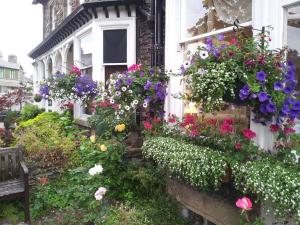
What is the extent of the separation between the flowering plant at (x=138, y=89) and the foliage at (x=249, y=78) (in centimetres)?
173

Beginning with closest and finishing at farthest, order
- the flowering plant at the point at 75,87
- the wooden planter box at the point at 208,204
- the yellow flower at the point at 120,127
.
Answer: the wooden planter box at the point at 208,204, the yellow flower at the point at 120,127, the flowering plant at the point at 75,87

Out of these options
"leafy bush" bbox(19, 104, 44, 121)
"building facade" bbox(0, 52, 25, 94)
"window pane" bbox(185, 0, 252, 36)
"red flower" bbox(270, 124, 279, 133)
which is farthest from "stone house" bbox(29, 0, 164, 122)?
"building facade" bbox(0, 52, 25, 94)

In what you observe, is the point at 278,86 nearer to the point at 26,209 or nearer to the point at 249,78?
the point at 249,78

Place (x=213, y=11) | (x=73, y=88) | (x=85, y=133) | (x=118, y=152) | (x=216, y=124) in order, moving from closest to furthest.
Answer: (x=216, y=124) → (x=213, y=11) → (x=118, y=152) → (x=73, y=88) → (x=85, y=133)

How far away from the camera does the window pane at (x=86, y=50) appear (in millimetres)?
8234

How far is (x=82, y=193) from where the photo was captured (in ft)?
14.6

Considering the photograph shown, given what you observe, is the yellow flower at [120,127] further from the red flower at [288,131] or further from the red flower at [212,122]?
the red flower at [288,131]

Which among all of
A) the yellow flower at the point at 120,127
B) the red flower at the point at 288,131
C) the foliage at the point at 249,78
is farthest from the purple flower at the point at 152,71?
the red flower at the point at 288,131


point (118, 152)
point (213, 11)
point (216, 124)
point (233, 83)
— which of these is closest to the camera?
point (233, 83)

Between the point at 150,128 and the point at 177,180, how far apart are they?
2.87 ft

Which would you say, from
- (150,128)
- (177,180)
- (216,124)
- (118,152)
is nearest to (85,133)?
(118,152)

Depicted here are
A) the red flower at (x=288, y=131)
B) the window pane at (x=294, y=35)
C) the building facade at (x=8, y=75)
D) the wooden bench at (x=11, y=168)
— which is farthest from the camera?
Result: the building facade at (x=8, y=75)

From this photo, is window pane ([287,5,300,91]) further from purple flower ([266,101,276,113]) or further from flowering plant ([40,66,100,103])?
flowering plant ([40,66,100,103])

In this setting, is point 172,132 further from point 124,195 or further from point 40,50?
point 40,50
